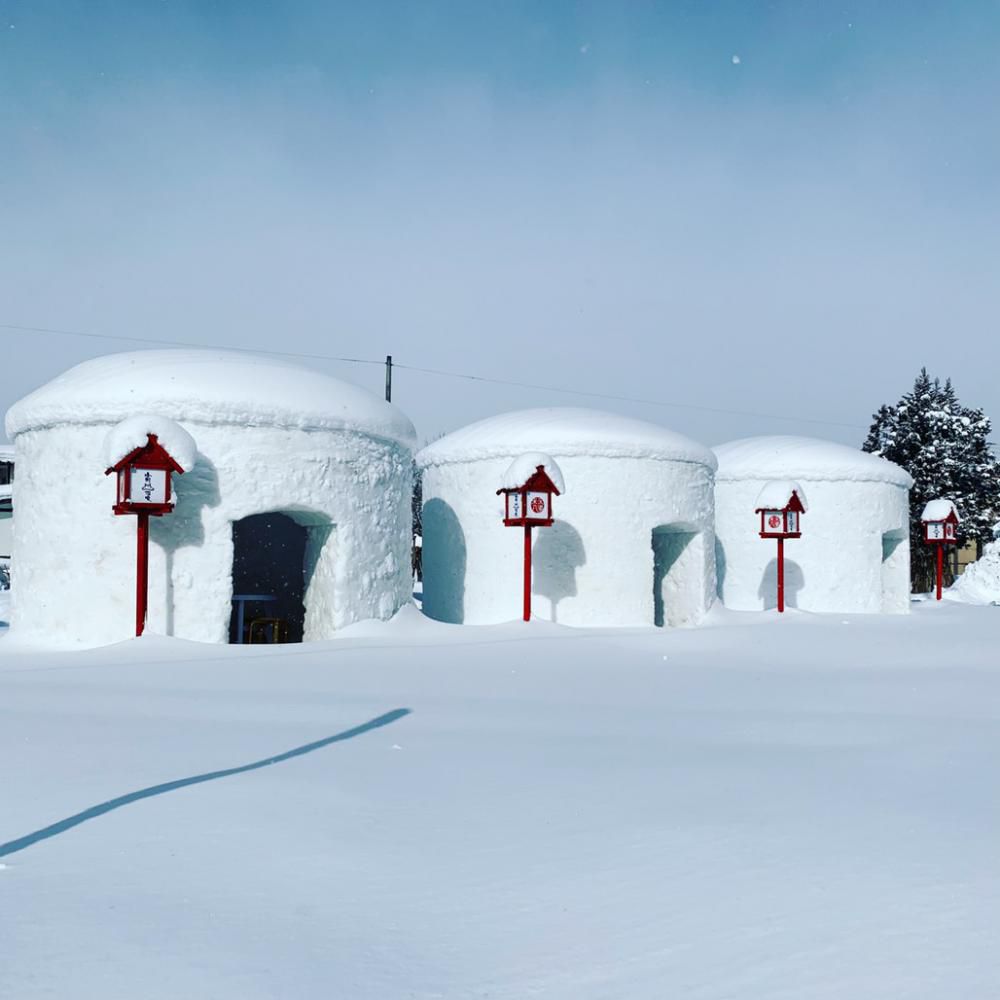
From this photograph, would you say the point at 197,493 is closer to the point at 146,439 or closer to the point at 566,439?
the point at 146,439

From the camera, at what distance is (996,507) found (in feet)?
104

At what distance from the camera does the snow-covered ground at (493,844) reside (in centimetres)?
268

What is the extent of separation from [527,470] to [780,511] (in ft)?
19.2

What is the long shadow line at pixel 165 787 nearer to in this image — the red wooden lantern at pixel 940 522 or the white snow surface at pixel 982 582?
the red wooden lantern at pixel 940 522

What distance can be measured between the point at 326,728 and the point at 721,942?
3.76 m

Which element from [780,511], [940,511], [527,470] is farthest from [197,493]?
[940,511]

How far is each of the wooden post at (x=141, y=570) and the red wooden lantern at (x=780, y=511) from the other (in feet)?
34.1

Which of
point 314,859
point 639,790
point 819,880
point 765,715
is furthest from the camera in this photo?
point 765,715

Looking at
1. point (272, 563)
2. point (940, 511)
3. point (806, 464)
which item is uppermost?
point (806, 464)

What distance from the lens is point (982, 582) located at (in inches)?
1088

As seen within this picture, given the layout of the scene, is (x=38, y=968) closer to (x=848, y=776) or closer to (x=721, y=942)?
(x=721, y=942)

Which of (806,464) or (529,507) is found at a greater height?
(806,464)

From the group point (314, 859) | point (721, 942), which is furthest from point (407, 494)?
point (721, 942)

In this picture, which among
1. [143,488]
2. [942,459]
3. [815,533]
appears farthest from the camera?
[942,459]
